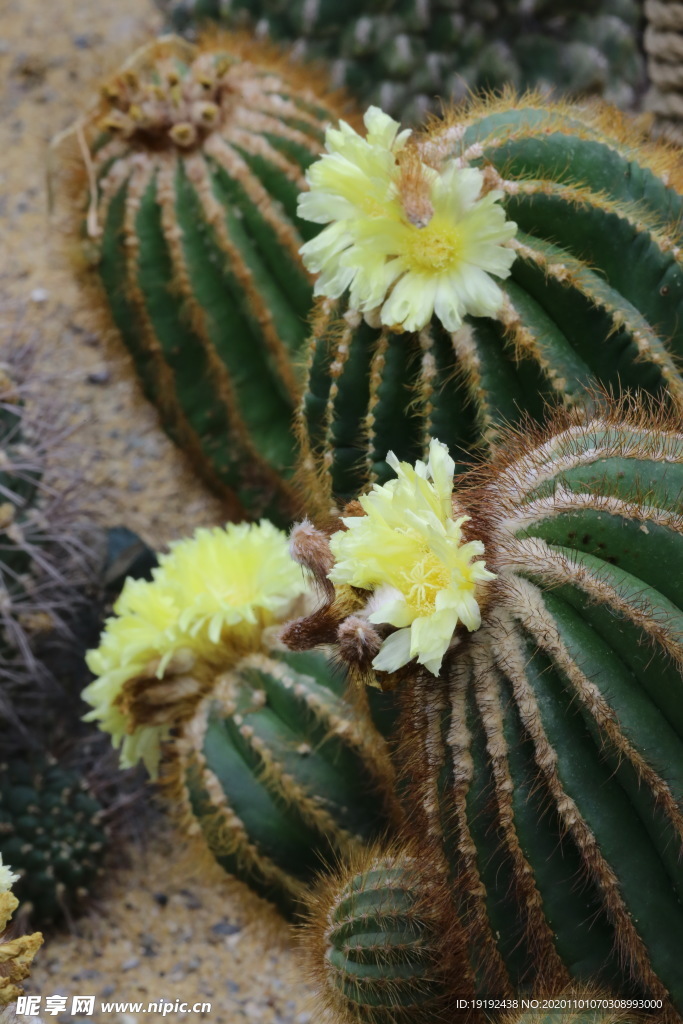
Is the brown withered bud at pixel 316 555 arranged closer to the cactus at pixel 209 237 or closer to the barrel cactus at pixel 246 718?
the barrel cactus at pixel 246 718

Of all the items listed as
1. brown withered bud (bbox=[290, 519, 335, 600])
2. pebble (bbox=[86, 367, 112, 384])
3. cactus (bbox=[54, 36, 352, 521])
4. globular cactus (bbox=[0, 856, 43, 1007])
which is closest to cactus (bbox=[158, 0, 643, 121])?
cactus (bbox=[54, 36, 352, 521])

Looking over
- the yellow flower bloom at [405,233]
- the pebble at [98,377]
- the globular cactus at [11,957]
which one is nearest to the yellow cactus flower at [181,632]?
the yellow flower bloom at [405,233]

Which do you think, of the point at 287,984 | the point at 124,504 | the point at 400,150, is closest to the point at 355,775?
the point at 287,984

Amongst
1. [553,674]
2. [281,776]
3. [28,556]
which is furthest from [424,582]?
[28,556]

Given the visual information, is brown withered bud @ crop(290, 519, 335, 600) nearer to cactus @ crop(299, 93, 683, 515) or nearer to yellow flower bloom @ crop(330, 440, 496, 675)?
yellow flower bloom @ crop(330, 440, 496, 675)

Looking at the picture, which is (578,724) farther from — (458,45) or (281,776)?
(458,45)

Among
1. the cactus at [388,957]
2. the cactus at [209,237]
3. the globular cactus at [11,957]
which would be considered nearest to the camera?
the globular cactus at [11,957]
